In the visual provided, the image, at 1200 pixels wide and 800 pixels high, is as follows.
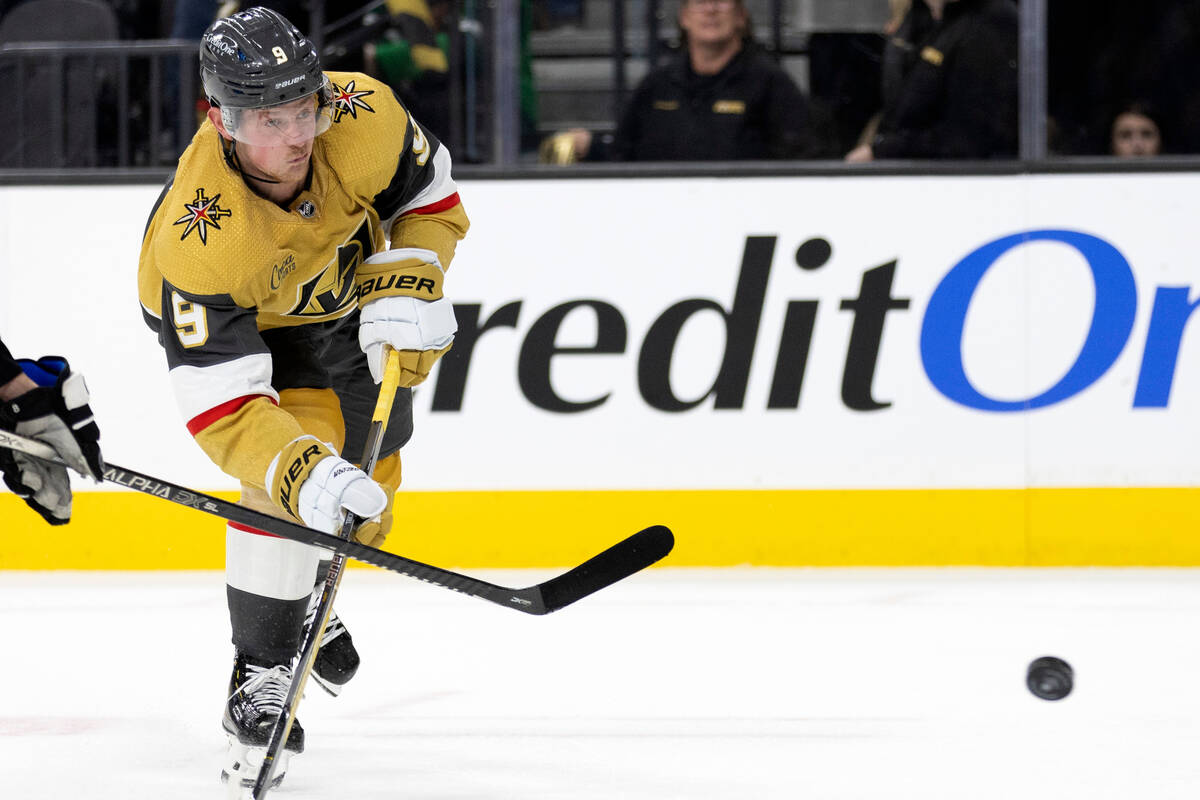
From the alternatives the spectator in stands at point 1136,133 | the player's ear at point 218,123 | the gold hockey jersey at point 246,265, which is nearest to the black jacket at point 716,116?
the spectator in stands at point 1136,133

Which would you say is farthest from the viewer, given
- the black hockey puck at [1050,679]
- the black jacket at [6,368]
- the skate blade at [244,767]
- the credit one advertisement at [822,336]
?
the credit one advertisement at [822,336]

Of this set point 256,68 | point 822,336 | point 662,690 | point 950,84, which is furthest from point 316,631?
point 950,84

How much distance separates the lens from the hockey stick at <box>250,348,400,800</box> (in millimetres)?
2102

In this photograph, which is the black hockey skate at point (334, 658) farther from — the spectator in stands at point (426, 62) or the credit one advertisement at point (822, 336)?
the spectator in stands at point (426, 62)

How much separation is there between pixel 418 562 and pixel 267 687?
1.01 feet

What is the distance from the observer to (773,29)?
384 cm

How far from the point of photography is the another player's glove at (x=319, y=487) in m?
2.01

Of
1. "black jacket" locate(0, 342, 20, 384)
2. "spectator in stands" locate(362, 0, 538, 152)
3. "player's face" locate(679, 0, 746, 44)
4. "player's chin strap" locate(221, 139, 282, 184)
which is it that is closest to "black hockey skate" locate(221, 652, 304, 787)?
"black jacket" locate(0, 342, 20, 384)

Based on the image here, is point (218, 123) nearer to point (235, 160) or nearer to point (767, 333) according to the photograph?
point (235, 160)

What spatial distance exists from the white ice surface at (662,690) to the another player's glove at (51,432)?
19.0 inches

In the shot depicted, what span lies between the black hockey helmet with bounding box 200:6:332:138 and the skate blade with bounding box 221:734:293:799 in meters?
0.87

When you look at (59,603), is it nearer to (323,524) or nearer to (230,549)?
(230,549)

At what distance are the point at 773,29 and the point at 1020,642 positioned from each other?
5.26ft

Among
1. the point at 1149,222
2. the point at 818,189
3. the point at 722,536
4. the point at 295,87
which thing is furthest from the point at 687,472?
the point at 295,87
